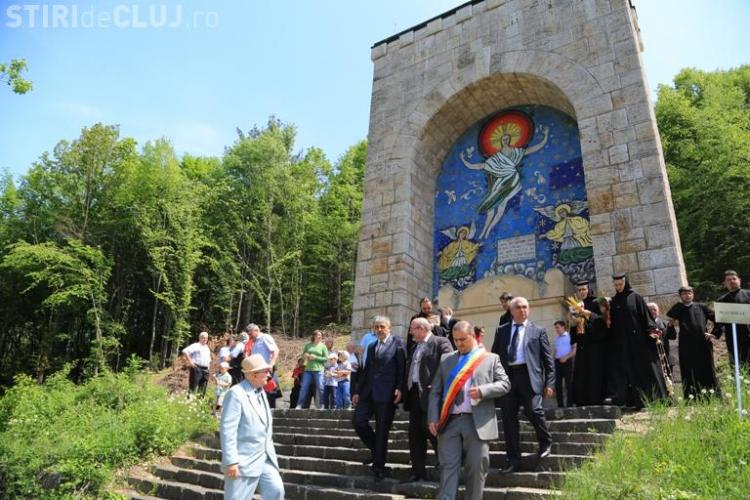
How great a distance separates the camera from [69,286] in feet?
65.1

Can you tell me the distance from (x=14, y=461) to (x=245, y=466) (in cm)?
511

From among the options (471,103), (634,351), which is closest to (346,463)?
(634,351)

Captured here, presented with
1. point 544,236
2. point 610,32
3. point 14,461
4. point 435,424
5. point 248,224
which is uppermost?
point 248,224

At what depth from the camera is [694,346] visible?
5.83 meters

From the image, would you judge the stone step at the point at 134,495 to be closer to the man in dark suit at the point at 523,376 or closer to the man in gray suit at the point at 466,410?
the man in gray suit at the point at 466,410

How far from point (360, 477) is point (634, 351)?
3.10 m

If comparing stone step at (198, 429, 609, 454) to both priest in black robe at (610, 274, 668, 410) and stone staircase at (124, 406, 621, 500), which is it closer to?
stone staircase at (124, 406, 621, 500)

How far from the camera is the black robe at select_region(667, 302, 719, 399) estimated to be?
5715 mm

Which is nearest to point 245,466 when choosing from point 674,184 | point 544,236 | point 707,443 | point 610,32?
point 707,443

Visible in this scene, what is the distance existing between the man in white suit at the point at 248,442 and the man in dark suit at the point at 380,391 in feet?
4.73

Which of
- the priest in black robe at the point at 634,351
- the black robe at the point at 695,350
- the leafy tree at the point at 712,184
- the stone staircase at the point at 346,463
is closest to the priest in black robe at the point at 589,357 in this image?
the priest in black robe at the point at 634,351

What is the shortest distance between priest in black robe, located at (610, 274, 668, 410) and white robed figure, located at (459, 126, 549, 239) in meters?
4.78

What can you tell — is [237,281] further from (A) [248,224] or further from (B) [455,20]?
(B) [455,20]

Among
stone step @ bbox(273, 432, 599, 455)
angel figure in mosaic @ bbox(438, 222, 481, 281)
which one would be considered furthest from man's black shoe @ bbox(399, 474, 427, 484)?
angel figure in mosaic @ bbox(438, 222, 481, 281)
